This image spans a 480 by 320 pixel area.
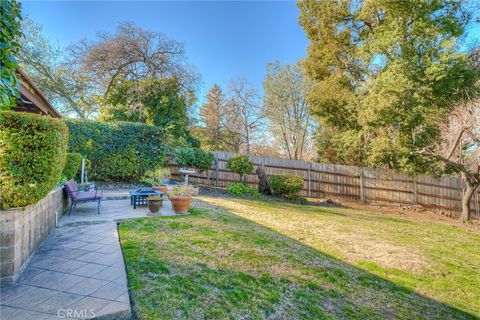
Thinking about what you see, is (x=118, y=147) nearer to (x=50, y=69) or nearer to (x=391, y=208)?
(x=50, y=69)

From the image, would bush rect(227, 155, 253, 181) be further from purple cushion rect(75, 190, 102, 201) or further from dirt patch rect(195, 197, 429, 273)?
purple cushion rect(75, 190, 102, 201)

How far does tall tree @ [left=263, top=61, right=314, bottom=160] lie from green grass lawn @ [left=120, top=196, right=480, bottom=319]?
1275 centimetres

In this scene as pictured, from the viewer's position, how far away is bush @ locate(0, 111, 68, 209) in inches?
88.3

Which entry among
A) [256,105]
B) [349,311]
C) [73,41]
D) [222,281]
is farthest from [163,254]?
[256,105]

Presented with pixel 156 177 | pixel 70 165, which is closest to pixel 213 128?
pixel 156 177

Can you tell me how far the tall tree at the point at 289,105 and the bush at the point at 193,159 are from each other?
28.8 ft

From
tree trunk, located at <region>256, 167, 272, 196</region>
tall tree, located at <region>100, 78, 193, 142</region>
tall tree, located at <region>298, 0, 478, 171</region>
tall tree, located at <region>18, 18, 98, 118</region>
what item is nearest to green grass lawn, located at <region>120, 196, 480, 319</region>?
tree trunk, located at <region>256, 167, 272, 196</region>

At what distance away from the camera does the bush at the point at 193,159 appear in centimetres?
974

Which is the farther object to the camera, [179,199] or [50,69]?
[50,69]

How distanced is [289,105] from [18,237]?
16187mm

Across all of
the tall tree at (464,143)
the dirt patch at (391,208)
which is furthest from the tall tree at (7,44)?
the tall tree at (464,143)

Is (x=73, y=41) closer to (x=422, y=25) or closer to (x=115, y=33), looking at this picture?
(x=115, y=33)

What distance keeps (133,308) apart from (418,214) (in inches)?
442

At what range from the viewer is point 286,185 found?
9422mm
